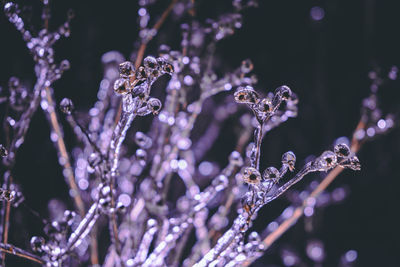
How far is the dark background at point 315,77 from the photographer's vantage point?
39.1 inches

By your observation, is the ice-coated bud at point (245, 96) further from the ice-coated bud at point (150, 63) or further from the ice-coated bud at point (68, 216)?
the ice-coated bud at point (68, 216)

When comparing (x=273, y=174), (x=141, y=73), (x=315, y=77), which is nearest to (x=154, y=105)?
(x=141, y=73)

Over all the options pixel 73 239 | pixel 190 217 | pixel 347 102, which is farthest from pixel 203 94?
pixel 347 102

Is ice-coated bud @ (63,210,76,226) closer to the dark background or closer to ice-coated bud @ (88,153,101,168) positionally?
ice-coated bud @ (88,153,101,168)

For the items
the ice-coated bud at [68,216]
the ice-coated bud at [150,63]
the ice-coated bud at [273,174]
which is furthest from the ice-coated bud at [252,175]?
the ice-coated bud at [68,216]

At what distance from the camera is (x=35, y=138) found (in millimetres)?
959

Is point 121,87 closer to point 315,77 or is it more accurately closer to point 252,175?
point 252,175

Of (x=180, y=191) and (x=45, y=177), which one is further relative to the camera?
(x=180, y=191)

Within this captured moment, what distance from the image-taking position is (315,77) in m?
1.12

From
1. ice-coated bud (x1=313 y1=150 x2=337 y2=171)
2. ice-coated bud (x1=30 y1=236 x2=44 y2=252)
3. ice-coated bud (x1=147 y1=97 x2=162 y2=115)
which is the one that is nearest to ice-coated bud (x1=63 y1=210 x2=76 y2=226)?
ice-coated bud (x1=30 y1=236 x2=44 y2=252)

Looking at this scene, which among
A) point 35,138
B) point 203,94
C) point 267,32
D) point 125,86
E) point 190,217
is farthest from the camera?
point 267,32

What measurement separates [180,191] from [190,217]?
1.48 feet

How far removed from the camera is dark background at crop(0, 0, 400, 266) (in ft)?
3.26

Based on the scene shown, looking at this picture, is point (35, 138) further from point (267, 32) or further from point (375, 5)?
point (375, 5)
